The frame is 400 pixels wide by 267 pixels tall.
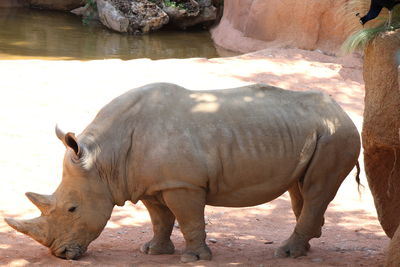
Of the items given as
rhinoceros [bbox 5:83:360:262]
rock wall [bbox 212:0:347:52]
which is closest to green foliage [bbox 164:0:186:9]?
rock wall [bbox 212:0:347:52]

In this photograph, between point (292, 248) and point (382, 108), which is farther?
point (292, 248)

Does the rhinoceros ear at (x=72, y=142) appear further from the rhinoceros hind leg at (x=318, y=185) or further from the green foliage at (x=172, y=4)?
the green foliage at (x=172, y=4)

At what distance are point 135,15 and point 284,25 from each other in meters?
4.80

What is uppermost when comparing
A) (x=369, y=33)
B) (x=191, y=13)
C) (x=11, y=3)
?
(x=369, y=33)

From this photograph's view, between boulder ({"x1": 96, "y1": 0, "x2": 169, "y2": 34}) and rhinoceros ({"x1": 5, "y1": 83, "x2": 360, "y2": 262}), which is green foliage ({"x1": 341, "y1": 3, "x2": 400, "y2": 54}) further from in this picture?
boulder ({"x1": 96, "y1": 0, "x2": 169, "y2": 34})

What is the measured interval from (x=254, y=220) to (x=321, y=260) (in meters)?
1.72

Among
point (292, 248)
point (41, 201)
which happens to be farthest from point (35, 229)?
point (292, 248)

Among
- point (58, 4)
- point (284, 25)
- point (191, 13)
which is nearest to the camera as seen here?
point (284, 25)

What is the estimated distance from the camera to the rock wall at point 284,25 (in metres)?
17.2

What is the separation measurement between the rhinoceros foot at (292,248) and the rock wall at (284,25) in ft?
33.9

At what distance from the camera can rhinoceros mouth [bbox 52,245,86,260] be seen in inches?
239

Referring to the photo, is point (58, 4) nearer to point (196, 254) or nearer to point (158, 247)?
point (158, 247)

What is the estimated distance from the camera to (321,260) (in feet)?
21.1

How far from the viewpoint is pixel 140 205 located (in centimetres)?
832
